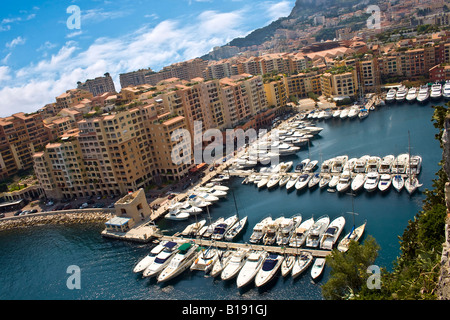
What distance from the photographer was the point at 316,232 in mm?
21562

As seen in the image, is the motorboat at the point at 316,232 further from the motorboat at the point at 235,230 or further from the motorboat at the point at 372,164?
the motorboat at the point at 372,164

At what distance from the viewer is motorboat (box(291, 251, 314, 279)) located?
18.9 m

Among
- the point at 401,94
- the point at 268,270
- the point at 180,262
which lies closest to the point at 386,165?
the point at 268,270

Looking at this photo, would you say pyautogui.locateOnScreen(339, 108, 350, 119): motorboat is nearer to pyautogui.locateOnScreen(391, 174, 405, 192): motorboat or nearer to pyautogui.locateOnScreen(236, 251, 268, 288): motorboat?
pyautogui.locateOnScreen(391, 174, 405, 192): motorboat

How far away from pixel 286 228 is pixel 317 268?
4363 millimetres

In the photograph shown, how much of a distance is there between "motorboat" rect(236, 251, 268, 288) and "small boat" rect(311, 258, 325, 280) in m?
2.80

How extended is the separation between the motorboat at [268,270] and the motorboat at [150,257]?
6.82 meters

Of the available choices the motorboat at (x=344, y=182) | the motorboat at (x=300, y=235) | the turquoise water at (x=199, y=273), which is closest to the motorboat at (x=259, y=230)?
the turquoise water at (x=199, y=273)

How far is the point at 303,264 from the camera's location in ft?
63.2

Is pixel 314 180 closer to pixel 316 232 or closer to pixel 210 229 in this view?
pixel 316 232

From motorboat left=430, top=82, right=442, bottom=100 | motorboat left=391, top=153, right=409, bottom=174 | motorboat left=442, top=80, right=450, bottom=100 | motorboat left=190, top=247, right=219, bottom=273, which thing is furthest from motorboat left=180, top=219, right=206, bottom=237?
motorboat left=430, top=82, right=442, bottom=100

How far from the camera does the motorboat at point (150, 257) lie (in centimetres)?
2222

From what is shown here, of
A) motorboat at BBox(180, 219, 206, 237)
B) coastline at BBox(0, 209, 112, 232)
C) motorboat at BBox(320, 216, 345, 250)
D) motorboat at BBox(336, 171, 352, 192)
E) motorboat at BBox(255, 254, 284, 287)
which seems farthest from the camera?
coastline at BBox(0, 209, 112, 232)
